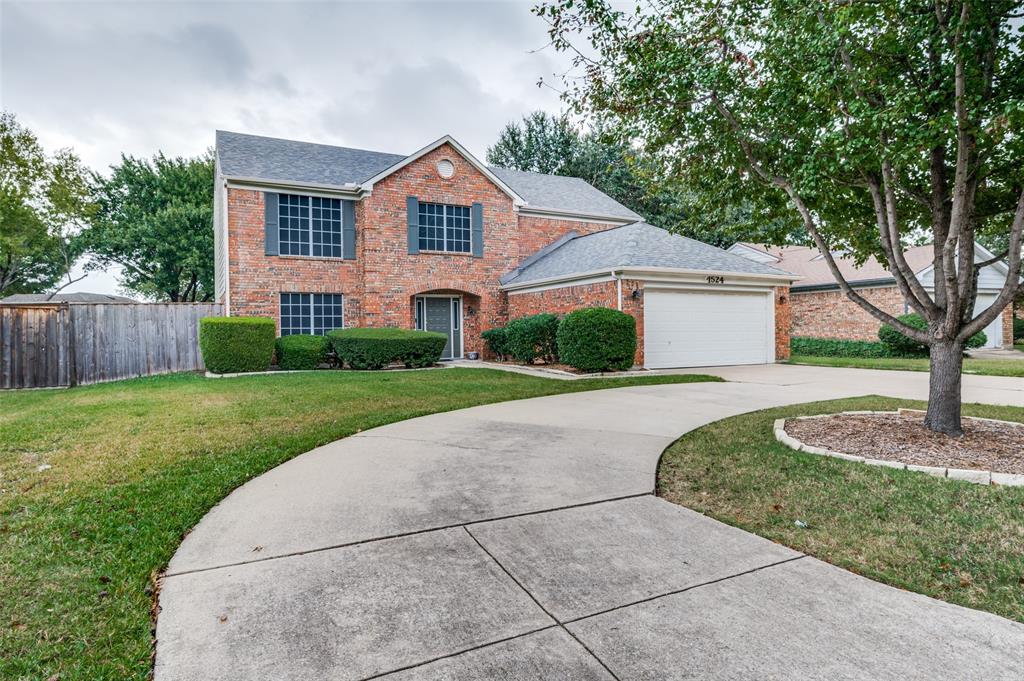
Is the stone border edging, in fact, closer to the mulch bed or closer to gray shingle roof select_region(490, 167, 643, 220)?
the mulch bed

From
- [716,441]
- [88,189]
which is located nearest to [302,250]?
[716,441]

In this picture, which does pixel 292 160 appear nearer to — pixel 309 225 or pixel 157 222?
pixel 309 225

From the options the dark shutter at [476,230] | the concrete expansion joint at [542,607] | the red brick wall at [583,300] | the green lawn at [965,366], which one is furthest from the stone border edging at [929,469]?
the dark shutter at [476,230]

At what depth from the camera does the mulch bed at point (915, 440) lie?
4.51 metres

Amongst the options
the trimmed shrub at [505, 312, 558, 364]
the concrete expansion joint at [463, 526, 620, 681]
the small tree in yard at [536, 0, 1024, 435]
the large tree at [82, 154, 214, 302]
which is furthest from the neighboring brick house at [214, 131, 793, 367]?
the large tree at [82, 154, 214, 302]

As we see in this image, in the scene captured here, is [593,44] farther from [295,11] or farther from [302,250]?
[302,250]

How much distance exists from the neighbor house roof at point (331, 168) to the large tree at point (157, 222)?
40.7ft

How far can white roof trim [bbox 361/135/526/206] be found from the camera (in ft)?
51.2

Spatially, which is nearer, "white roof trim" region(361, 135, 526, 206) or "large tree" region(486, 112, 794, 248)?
"white roof trim" region(361, 135, 526, 206)

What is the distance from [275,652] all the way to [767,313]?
15668mm

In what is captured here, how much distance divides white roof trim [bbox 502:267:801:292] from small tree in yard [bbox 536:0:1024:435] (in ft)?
21.1

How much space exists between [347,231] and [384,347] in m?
4.36

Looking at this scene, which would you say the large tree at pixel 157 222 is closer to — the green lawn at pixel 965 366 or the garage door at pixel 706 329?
the garage door at pixel 706 329

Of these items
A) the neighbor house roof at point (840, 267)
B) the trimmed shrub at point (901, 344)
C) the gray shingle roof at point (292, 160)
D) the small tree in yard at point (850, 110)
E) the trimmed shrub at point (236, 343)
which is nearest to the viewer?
the small tree in yard at point (850, 110)
